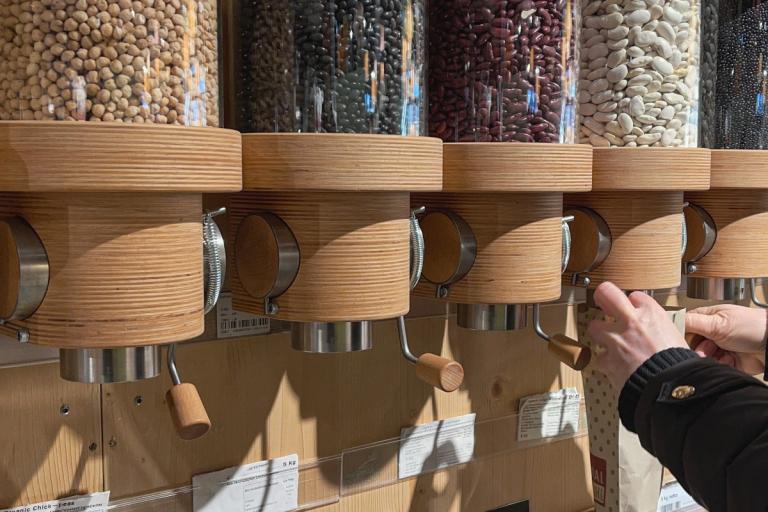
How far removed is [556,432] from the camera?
1259 millimetres

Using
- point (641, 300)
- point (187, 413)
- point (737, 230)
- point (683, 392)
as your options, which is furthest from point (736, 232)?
point (187, 413)

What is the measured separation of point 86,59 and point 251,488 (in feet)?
1.74

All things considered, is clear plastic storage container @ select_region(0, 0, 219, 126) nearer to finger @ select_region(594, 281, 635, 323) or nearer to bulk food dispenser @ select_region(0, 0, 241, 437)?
bulk food dispenser @ select_region(0, 0, 241, 437)

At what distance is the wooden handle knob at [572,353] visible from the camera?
33.9 inches

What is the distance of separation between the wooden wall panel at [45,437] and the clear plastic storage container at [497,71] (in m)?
0.44

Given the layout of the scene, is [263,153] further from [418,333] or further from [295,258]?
[418,333]

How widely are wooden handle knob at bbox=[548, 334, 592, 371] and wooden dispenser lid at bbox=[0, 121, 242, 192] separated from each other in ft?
1.45

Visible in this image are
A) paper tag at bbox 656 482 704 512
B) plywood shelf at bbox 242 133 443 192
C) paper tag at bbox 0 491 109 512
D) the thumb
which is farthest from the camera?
paper tag at bbox 656 482 704 512

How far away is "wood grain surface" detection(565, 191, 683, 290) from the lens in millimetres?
970

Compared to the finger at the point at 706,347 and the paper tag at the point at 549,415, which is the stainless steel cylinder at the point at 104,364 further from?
the finger at the point at 706,347

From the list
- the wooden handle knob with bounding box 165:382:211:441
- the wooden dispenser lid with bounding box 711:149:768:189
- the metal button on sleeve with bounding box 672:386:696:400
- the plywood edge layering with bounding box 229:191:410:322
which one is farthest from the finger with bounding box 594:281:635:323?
the wooden handle knob with bounding box 165:382:211:441

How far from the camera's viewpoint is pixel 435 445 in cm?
112

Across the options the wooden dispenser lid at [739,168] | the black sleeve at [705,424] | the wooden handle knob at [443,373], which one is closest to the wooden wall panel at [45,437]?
the wooden handle knob at [443,373]

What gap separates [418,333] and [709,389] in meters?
0.36
